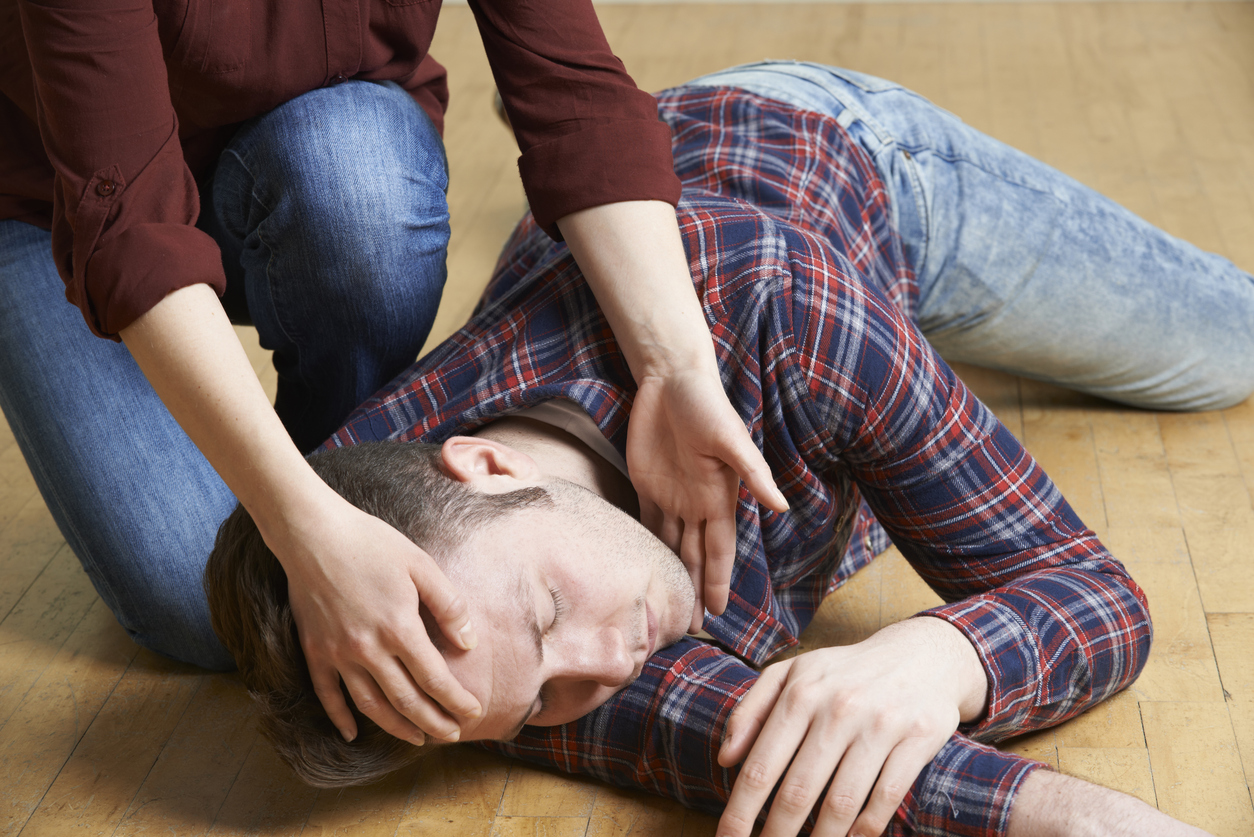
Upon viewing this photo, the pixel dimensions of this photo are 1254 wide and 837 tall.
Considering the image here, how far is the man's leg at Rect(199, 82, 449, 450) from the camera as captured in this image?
1427mm

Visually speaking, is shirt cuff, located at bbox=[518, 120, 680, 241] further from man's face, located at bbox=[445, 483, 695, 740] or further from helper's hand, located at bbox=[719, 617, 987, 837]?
helper's hand, located at bbox=[719, 617, 987, 837]

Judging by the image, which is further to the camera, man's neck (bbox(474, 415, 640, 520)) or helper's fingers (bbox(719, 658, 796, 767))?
man's neck (bbox(474, 415, 640, 520))

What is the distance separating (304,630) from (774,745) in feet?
1.38

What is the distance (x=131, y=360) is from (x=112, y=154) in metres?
0.50

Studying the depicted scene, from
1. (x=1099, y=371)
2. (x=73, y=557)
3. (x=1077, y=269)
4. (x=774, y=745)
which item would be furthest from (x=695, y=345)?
(x=73, y=557)

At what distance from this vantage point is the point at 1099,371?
1826mm

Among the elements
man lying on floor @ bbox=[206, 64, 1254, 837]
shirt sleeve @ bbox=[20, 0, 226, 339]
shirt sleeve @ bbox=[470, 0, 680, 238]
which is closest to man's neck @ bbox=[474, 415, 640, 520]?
man lying on floor @ bbox=[206, 64, 1254, 837]

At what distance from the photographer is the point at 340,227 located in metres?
1.44

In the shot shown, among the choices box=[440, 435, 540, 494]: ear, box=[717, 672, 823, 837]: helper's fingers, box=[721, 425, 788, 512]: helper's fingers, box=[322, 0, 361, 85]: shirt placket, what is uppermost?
box=[322, 0, 361, 85]: shirt placket

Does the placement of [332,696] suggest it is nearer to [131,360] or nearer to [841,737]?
[841,737]

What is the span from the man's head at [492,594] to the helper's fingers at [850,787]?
0.68 ft

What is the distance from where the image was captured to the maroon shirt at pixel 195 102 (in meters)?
1.03

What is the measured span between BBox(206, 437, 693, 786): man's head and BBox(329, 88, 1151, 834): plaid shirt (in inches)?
4.1

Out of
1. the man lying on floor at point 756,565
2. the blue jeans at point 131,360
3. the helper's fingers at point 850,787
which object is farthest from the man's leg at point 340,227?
the helper's fingers at point 850,787
